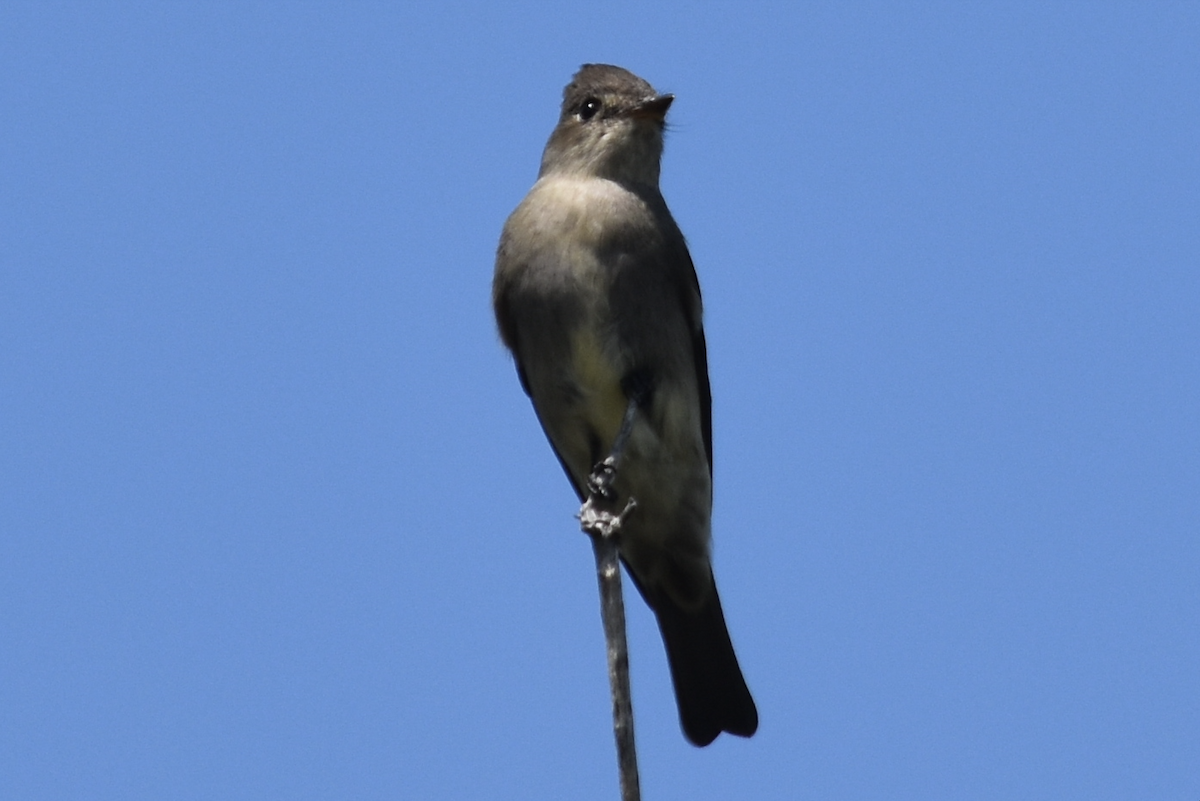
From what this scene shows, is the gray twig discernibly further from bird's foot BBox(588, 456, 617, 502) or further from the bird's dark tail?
the bird's dark tail

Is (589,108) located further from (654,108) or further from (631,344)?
(631,344)

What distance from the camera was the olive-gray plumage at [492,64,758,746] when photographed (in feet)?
23.7

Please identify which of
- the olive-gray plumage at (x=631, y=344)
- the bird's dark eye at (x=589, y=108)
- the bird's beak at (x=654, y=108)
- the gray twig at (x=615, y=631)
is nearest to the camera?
the gray twig at (x=615, y=631)

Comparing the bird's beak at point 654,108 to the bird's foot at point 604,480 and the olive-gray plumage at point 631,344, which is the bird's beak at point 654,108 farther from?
the bird's foot at point 604,480

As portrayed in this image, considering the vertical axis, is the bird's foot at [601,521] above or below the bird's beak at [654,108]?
below

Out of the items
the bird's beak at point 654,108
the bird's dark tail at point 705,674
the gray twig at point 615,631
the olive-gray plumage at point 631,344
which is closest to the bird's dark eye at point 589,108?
the olive-gray plumage at point 631,344

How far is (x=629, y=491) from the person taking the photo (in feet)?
24.7

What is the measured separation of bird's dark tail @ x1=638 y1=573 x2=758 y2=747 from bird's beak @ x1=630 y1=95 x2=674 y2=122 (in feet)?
7.27

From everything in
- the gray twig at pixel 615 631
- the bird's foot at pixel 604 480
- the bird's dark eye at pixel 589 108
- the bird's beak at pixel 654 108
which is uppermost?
the bird's dark eye at pixel 589 108

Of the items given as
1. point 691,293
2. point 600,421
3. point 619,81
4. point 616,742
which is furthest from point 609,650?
point 619,81

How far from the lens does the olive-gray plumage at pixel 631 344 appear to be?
7.23 m

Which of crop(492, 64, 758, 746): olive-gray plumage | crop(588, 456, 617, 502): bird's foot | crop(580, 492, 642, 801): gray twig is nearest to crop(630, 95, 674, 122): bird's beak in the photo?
crop(492, 64, 758, 746): olive-gray plumage

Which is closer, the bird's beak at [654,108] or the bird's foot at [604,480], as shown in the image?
the bird's foot at [604,480]

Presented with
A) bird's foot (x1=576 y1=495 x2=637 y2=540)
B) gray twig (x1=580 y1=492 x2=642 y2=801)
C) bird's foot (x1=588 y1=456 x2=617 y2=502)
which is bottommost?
gray twig (x1=580 y1=492 x2=642 y2=801)
